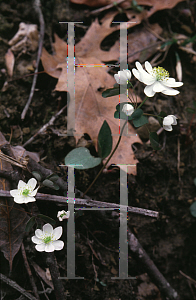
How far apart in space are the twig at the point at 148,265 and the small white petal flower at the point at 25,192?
2.23 ft

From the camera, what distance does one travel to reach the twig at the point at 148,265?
146 centimetres

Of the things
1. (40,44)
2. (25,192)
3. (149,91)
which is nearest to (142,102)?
(149,91)

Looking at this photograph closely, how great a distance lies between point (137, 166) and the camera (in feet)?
5.57

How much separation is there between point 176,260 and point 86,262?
0.70 meters

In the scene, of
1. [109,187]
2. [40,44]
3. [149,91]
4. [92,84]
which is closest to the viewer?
[149,91]

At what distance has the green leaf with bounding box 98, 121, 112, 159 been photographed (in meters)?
1.33

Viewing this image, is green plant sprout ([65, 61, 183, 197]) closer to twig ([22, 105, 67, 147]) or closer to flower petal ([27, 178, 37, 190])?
flower petal ([27, 178, 37, 190])

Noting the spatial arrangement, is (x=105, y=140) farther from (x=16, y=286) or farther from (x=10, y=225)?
(x=16, y=286)

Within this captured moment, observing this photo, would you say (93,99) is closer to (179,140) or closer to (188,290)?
(179,140)

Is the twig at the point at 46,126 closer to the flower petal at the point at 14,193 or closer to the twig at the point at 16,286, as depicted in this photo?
the flower petal at the point at 14,193

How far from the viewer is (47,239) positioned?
3.86 feet

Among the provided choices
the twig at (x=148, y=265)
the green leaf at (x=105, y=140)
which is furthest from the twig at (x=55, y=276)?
the green leaf at (x=105, y=140)

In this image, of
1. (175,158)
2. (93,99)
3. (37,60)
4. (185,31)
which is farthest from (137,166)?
(185,31)

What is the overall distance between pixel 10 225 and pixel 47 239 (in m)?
0.26
